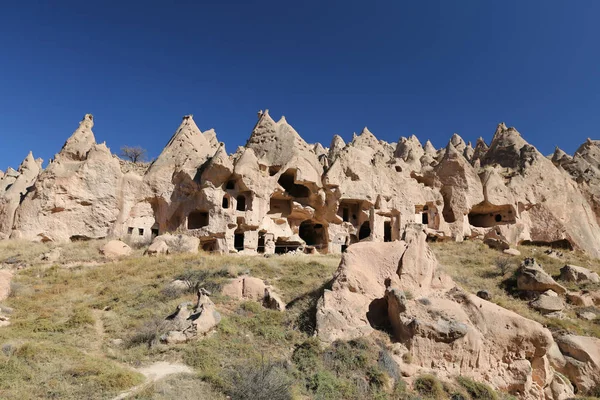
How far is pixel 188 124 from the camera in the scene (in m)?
26.1

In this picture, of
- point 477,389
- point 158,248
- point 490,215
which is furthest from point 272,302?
point 490,215

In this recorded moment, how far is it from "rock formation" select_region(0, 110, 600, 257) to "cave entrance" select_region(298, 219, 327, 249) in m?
0.10

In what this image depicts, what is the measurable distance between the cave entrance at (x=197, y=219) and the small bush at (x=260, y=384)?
1740 cm

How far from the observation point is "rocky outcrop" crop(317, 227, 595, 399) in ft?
25.9

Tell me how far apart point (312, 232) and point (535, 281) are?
15103 mm

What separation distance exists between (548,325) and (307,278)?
7223 mm

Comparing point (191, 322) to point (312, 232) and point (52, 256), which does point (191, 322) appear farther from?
point (312, 232)

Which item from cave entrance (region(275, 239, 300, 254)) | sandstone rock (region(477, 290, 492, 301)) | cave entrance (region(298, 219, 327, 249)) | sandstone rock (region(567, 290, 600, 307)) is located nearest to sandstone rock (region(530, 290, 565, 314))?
sandstone rock (region(567, 290, 600, 307))

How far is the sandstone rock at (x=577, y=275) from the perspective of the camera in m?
15.5

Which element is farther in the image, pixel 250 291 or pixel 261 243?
pixel 261 243

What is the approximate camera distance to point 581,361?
928 centimetres

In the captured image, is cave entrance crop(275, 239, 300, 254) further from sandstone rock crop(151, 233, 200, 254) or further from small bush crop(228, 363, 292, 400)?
small bush crop(228, 363, 292, 400)

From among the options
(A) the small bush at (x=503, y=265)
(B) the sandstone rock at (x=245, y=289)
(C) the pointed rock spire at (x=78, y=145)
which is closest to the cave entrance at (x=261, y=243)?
(C) the pointed rock spire at (x=78, y=145)

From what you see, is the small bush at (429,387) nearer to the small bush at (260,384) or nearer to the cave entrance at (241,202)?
the small bush at (260,384)
